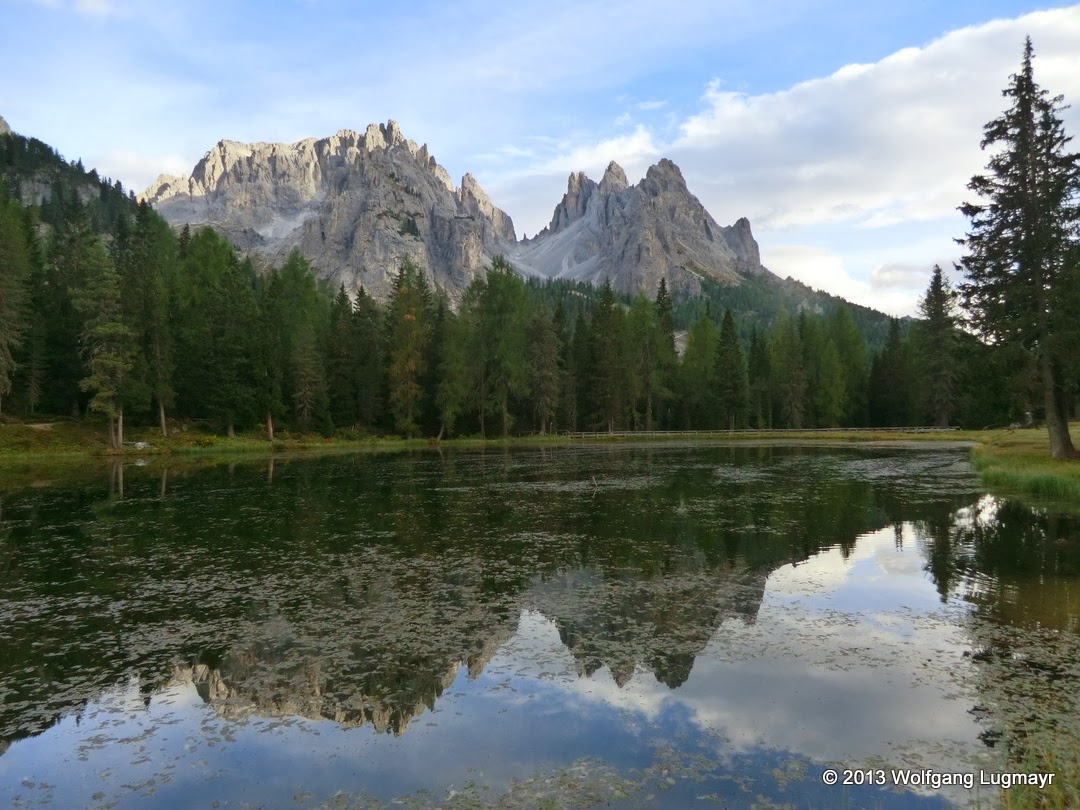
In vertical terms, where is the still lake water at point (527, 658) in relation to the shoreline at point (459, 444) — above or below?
below

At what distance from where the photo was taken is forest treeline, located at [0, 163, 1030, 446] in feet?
218

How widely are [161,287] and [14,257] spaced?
12.7 meters

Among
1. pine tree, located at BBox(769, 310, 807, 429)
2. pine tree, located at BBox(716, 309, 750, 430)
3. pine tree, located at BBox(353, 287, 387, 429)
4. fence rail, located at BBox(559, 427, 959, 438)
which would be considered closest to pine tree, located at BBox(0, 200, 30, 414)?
pine tree, located at BBox(353, 287, 387, 429)

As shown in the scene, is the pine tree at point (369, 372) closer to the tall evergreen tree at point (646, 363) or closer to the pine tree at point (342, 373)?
the pine tree at point (342, 373)

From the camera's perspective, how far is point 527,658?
35.5 ft

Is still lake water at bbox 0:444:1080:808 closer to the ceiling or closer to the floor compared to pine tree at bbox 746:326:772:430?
closer to the floor

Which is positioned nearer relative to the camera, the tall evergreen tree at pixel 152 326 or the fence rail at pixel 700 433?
the tall evergreen tree at pixel 152 326

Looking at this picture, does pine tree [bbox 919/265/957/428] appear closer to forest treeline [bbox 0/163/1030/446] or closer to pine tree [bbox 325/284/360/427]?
forest treeline [bbox 0/163/1030/446]

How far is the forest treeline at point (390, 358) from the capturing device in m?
66.5

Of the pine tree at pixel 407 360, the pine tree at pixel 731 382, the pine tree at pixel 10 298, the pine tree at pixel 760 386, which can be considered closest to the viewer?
the pine tree at pixel 10 298

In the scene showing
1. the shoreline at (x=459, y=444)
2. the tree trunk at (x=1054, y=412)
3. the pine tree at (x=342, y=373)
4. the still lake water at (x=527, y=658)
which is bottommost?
the still lake water at (x=527, y=658)

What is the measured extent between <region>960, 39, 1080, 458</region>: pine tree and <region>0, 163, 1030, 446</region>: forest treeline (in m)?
20.8

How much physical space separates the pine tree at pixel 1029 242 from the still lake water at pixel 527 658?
1446cm

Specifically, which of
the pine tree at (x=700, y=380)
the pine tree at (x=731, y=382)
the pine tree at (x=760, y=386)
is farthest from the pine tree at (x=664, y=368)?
the pine tree at (x=760, y=386)
